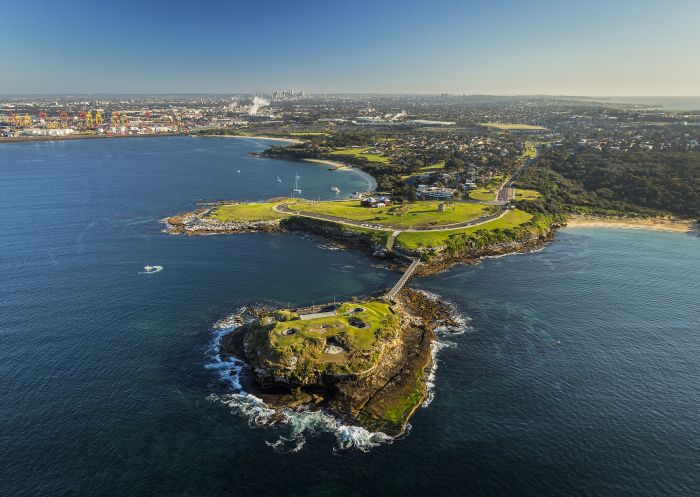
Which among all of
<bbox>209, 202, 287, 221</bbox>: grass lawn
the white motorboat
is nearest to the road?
<bbox>209, 202, 287, 221</bbox>: grass lawn

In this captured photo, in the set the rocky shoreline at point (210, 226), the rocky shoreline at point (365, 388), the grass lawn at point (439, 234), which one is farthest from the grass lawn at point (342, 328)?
the rocky shoreline at point (210, 226)

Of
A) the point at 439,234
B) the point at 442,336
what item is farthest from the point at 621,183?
the point at 442,336

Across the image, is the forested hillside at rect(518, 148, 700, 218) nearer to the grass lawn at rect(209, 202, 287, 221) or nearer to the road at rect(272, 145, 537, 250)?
the road at rect(272, 145, 537, 250)

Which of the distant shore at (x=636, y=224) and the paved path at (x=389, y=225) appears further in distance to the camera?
the distant shore at (x=636, y=224)

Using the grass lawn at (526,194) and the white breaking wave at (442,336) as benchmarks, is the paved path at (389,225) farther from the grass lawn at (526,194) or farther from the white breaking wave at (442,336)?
the white breaking wave at (442,336)

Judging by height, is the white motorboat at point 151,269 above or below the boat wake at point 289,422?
above
